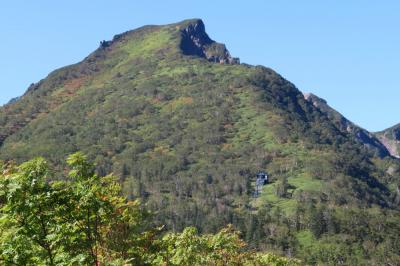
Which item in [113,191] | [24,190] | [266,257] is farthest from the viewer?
[266,257]

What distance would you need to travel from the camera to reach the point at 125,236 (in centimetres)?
2966

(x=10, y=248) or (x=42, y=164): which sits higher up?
(x=42, y=164)

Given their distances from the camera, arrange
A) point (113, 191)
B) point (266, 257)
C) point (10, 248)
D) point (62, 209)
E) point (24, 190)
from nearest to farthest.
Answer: point (10, 248), point (24, 190), point (62, 209), point (113, 191), point (266, 257)

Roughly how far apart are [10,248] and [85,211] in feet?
13.0

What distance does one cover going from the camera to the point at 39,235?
1809 centimetres

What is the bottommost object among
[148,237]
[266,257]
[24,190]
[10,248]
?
[266,257]

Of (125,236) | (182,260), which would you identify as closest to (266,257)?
(182,260)

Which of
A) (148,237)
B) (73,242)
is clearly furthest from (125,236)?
(73,242)

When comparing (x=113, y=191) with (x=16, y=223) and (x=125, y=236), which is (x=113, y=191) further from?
(x=16, y=223)

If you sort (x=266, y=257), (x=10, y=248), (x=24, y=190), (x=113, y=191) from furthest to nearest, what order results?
(x=266, y=257), (x=113, y=191), (x=24, y=190), (x=10, y=248)

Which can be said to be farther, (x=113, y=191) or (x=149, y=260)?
(x=149, y=260)

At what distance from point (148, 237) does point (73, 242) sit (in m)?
12.6

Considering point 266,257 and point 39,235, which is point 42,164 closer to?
point 39,235

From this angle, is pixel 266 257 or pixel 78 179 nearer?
pixel 78 179
